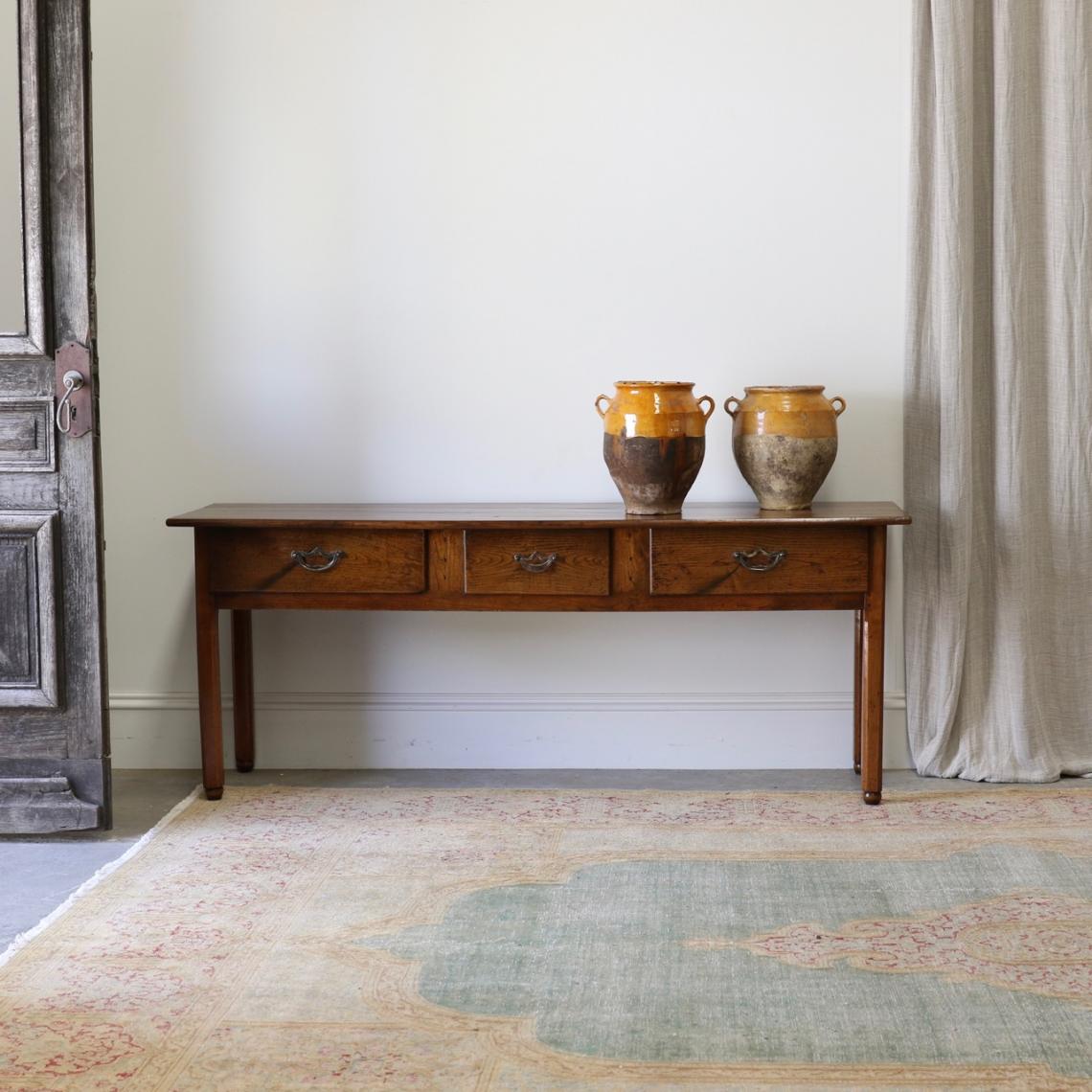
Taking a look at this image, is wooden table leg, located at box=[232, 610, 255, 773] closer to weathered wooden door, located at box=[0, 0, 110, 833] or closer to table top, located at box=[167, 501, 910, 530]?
table top, located at box=[167, 501, 910, 530]

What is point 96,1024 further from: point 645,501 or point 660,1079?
point 645,501

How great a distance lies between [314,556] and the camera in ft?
11.0

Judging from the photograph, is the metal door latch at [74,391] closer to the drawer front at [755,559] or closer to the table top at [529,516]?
the table top at [529,516]

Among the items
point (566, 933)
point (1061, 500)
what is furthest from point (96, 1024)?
point (1061, 500)

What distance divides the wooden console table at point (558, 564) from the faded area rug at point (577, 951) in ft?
1.69

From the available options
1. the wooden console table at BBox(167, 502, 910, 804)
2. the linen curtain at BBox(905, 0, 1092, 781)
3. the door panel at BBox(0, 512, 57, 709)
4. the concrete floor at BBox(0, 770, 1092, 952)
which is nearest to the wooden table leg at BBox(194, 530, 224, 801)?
the wooden console table at BBox(167, 502, 910, 804)

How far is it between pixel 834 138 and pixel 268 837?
2356 mm

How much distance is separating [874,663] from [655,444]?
768mm

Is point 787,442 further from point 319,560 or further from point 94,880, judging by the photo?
point 94,880

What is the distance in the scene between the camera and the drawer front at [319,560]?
11.0 feet

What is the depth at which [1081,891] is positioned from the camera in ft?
9.08

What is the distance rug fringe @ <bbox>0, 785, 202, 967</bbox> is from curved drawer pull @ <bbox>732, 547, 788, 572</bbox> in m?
1.56

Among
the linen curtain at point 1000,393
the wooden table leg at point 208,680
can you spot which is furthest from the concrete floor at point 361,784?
the linen curtain at point 1000,393

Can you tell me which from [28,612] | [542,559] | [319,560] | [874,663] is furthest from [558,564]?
[28,612]
